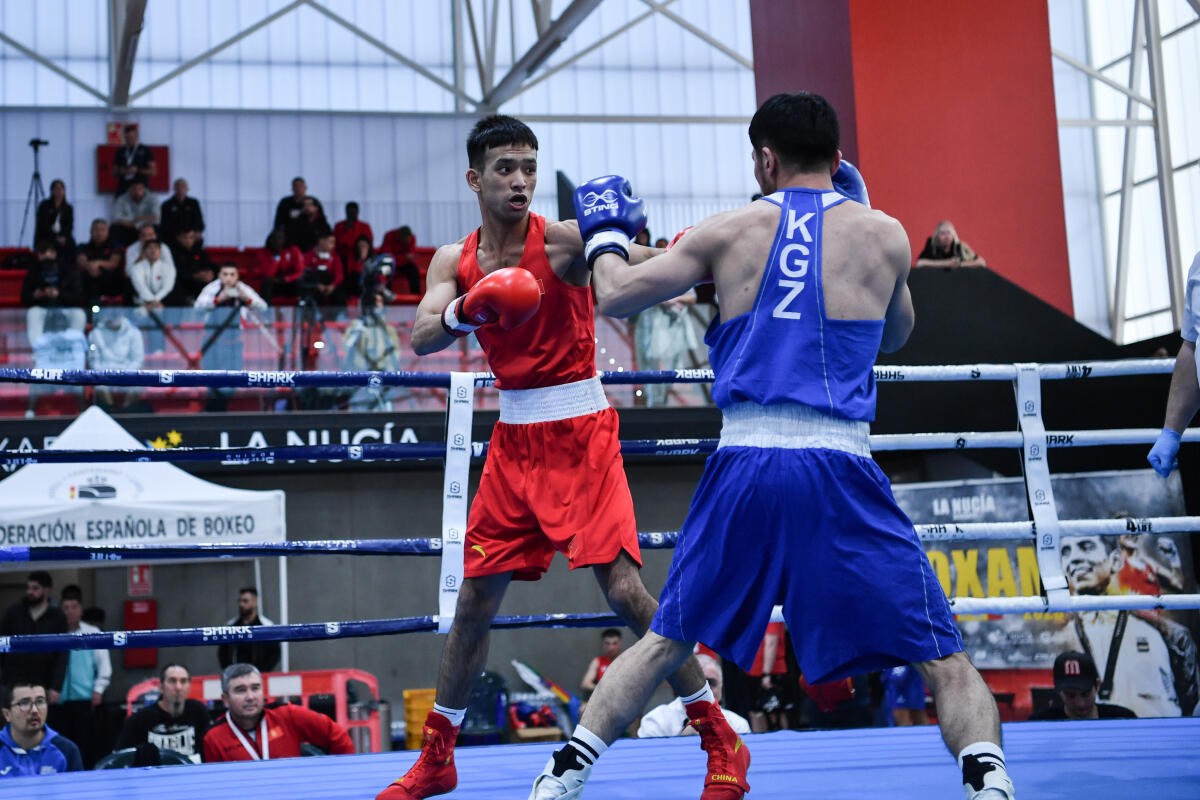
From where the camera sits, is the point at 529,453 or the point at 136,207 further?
the point at 136,207

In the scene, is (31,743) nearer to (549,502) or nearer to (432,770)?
(432,770)

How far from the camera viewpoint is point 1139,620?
7.44 metres

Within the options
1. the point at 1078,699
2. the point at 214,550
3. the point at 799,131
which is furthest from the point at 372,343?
the point at 799,131

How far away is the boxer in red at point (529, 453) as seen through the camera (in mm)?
2725

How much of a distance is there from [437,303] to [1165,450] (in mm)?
1950

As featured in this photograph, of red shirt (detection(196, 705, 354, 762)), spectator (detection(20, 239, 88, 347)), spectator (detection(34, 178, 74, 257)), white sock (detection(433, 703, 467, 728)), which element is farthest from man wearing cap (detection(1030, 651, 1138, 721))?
spectator (detection(34, 178, 74, 257))

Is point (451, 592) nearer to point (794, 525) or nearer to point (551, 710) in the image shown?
point (794, 525)

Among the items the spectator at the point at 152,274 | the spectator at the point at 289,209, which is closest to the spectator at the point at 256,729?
the spectator at the point at 152,274

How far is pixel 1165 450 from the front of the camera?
10.9ft

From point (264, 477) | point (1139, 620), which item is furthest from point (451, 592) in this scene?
point (264, 477)

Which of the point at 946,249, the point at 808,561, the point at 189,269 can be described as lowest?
the point at 808,561

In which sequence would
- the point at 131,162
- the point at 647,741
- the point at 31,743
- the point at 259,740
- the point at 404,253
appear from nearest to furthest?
the point at 647,741
the point at 31,743
the point at 259,740
the point at 404,253
the point at 131,162

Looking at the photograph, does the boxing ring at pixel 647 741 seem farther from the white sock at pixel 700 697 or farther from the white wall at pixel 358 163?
the white wall at pixel 358 163

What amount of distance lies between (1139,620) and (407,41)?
12751 mm
